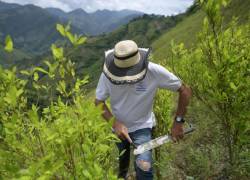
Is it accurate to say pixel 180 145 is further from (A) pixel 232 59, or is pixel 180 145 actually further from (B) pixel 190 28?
(B) pixel 190 28

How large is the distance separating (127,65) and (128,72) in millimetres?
109

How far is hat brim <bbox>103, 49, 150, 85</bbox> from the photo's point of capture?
5.73m

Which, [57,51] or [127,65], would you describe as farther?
[127,65]

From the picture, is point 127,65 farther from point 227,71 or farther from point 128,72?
point 227,71

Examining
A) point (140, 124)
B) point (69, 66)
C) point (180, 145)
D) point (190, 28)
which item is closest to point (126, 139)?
point (140, 124)

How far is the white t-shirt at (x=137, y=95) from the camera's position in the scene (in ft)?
A: 19.2

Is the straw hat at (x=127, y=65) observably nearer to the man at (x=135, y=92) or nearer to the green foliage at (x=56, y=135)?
the man at (x=135, y=92)

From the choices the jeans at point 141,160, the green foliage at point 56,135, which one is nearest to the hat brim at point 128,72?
the jeans at point 141,160

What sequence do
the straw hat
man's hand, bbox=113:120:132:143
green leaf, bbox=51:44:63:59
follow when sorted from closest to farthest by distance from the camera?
green leaf, bbox=51:44:63:59, the straw hat, man's hand, bbox=113:120:132:143

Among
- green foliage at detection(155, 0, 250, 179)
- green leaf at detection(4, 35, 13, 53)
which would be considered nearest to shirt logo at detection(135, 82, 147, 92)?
green foliage at detection(155, 0, 250, 179)

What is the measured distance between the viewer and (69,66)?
140 inches

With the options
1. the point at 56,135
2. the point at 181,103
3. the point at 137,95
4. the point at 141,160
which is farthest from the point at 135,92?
the point at 56,135

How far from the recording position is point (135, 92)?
6.02m

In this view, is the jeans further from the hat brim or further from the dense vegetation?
the hat brim
